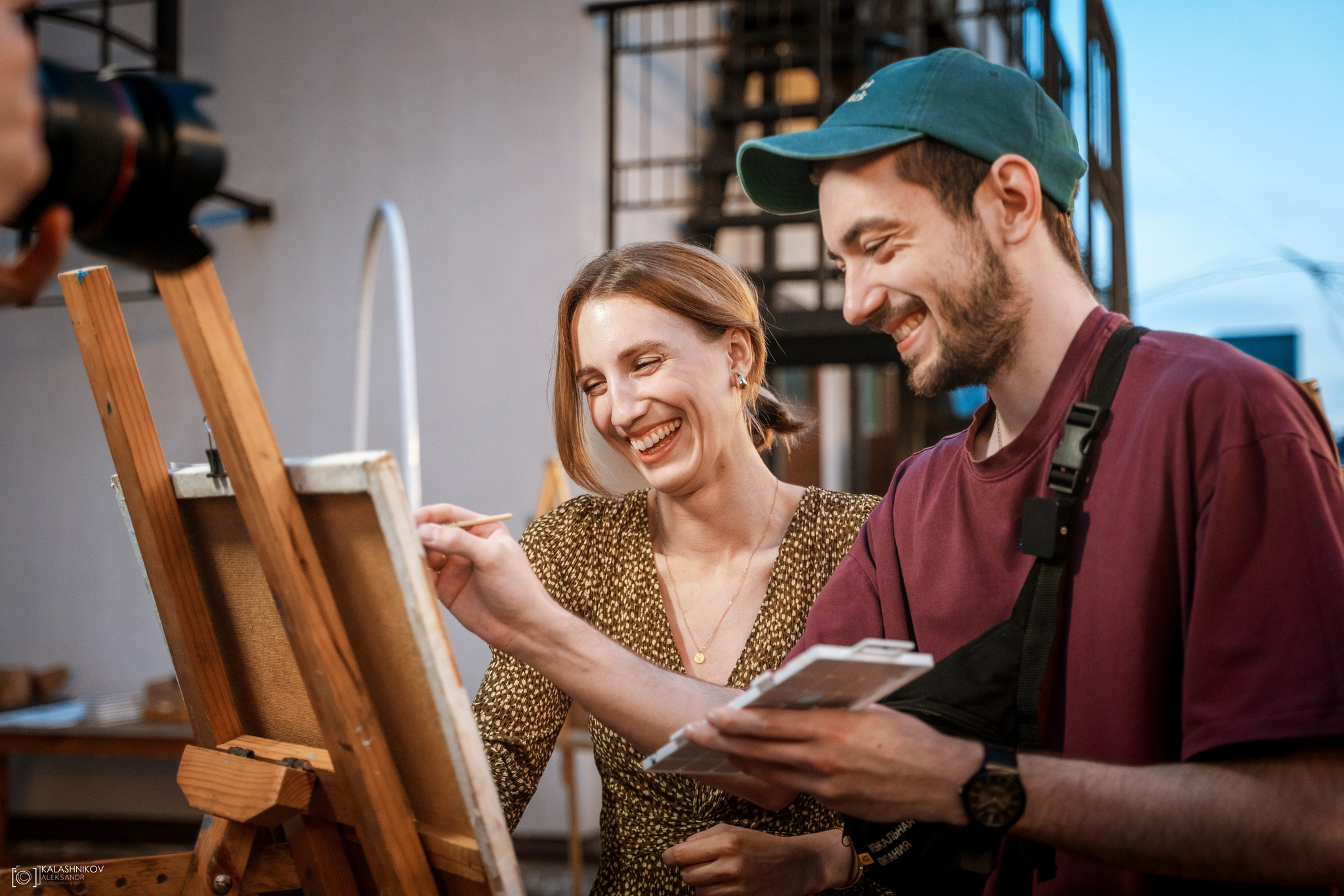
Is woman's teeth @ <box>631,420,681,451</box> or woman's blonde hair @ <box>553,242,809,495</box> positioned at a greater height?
woman's blonde hair @ <box>553,242,809,495</box>

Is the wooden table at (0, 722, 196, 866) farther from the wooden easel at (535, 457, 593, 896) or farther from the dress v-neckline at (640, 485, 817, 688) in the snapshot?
the dress v-neckline at (640, 485, 817, 688)

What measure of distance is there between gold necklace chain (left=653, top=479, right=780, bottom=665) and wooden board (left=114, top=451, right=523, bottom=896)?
66cm

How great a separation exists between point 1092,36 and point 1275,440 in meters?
5.80

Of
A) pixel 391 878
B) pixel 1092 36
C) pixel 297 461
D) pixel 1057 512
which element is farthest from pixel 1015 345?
pixel 1092 36

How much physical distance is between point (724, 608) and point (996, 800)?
83cm

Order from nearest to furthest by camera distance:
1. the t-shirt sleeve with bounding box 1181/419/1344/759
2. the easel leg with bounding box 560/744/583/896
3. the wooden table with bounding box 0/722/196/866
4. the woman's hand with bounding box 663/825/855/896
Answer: the t-shirt sleeve with bounding box 1181/419/1344/759, the woman's hand with bounding box 663/825/855/896, the easel leg with bounding box 560/744/583/896, the wooden table with bounding box 0/722/196/866

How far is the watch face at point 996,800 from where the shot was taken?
928mm

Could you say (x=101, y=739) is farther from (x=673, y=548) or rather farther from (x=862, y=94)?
(x=862, y=94)

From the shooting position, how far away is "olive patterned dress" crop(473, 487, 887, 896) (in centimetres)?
154

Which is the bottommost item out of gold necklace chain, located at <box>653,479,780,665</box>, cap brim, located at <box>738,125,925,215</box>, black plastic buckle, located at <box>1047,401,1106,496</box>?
gold necklace chain, located at <box>653,479,780,665</box>

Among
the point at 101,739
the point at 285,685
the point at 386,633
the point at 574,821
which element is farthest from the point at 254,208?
the point at 386,633

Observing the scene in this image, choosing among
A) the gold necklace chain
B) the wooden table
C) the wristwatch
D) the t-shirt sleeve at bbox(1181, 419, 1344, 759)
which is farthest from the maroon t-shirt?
the wooden table

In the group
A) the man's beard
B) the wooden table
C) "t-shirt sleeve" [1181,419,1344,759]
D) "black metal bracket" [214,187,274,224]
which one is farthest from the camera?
"black metal bracket" [214,187,274,224]

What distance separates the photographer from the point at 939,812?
950mm
